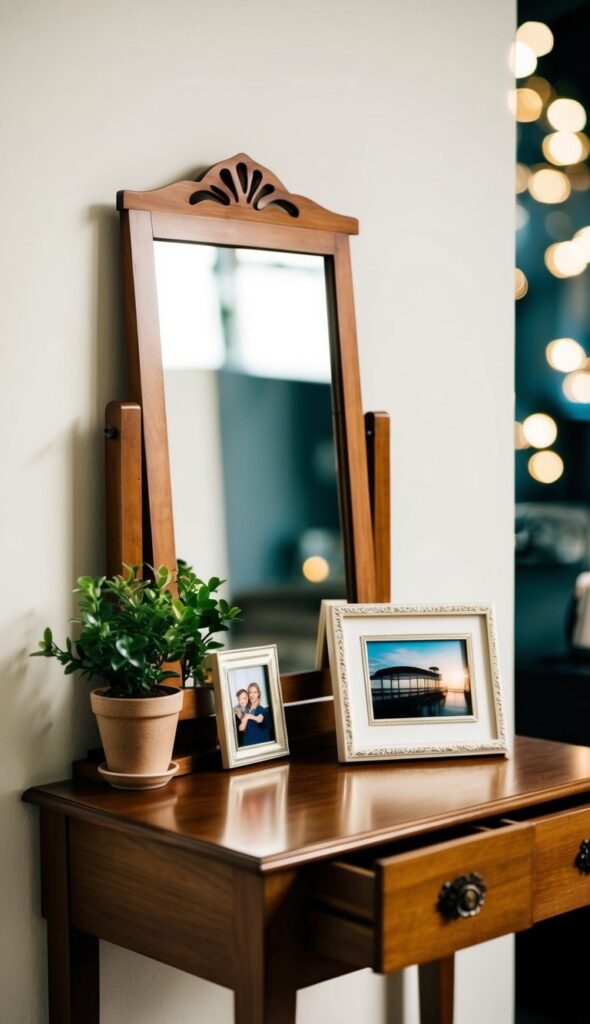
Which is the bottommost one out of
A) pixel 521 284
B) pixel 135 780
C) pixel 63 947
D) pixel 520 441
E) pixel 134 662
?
pixel 63 947

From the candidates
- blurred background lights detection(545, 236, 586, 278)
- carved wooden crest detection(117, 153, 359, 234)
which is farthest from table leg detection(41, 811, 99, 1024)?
blurred background lights detection(545, 236, 586, 278)

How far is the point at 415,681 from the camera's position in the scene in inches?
66.2

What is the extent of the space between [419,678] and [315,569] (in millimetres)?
229

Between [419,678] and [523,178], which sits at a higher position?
[523,178]

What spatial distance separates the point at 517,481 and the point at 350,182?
2051 millimetres

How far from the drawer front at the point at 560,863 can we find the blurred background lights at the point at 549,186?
2.83 meters

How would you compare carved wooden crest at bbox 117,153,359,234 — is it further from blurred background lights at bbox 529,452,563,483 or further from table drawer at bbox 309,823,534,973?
blurred background lights at bbox 529,452,563,483

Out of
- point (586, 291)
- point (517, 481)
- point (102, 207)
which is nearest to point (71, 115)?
point (102, 207)

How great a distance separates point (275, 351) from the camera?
67.6 inches

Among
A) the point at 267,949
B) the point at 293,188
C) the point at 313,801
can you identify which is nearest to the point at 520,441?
the point at 293,188

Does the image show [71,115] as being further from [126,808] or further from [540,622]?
[540,622]

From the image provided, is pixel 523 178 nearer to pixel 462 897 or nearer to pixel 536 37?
pixel 536 37

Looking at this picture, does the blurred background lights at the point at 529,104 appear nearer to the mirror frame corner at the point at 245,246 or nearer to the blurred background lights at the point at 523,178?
the blurred background lights at the point at 523,178

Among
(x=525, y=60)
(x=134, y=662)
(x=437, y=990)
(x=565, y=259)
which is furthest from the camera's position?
(x=565, y=259)
